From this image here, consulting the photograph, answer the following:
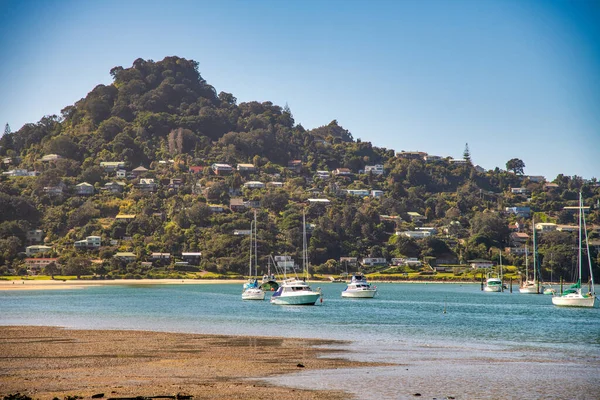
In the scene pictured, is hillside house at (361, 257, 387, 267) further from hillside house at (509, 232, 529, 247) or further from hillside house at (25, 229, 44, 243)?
→ hillside house at (25, 229, 44, 243)

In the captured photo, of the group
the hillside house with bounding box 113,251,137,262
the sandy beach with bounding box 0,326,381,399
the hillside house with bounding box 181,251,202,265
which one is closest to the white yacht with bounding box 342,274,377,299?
the sandy beach with bounding box 0,326,381,399

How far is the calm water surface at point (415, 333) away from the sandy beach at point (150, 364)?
2187 millimetres

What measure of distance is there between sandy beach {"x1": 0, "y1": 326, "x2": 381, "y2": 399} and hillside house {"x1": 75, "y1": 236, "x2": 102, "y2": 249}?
121801 millimetres

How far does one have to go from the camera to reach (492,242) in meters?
188

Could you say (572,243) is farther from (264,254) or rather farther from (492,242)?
(264,254)

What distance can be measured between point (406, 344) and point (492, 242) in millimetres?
149868

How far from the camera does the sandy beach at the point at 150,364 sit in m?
27.0

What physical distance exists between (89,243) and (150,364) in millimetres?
138638

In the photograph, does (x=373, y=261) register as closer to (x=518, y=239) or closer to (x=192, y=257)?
(x=192, y=257)

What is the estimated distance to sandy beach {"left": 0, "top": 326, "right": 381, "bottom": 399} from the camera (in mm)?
26984

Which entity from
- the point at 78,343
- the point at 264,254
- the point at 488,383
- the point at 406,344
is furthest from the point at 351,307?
the point at 264,254

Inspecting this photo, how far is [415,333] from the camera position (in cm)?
5034

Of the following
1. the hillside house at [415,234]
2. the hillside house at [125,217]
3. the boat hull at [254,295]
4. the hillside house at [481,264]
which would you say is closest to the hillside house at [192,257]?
the hillside house at [125,217]

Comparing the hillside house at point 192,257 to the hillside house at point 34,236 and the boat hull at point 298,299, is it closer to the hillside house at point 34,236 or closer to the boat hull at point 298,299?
the hillside house at point 34,236
